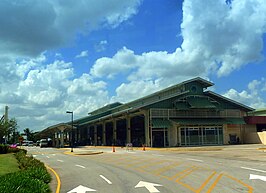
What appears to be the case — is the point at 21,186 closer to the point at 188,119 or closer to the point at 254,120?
the point at 188,119

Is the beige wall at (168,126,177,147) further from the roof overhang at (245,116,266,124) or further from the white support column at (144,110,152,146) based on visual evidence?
the roof overhang at (245,116,266,124)

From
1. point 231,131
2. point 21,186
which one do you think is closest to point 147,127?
point 231,131

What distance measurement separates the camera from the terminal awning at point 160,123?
54062 mm

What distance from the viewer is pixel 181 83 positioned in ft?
190

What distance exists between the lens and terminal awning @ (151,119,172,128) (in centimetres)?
5406

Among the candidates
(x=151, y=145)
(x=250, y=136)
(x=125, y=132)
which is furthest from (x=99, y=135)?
(x=250, y=136)

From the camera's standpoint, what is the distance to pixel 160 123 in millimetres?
54906

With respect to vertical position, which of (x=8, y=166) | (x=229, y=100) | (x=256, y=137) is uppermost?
(x=229, y=100)

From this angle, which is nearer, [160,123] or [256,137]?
[160,123]

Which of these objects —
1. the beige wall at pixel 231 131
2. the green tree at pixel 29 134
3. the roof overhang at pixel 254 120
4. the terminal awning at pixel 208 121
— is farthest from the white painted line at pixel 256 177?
the green tree at pixel 29 134

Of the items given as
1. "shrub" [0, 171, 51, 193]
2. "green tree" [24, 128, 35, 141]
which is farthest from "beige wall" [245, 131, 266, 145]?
"green tree" [24, 128, 35, 141]

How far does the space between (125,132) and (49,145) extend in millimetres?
35918

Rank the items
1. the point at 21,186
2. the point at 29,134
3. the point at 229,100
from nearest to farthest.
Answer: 1. the point at 21,186
2. the point at 229,100
3. the point at 29,134

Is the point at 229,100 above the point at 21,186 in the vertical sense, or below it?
above
